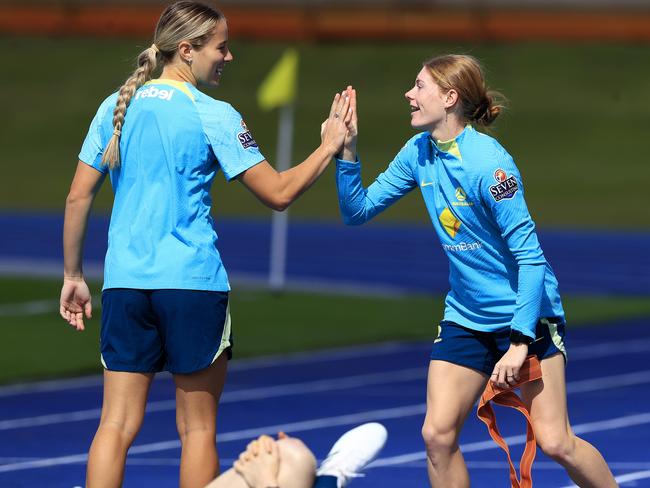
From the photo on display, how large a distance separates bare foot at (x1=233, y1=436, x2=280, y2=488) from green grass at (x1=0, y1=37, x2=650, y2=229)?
27029mm

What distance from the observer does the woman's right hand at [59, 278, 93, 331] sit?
19.1 ft

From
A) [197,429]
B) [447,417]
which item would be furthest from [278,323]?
[197,429]

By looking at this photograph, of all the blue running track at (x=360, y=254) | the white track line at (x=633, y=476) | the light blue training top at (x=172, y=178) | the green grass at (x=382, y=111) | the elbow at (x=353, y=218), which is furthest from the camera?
the green grass at (x=382, y=111)

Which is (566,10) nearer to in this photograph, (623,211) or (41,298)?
(623,211)

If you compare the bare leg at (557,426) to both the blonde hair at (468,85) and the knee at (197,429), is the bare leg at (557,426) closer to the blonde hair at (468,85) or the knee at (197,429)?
the blonde hair at (468,85)

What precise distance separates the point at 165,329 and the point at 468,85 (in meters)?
1.58

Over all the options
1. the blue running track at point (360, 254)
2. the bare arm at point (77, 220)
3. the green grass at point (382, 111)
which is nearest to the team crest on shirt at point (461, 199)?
the bare arm at point (77, 220)

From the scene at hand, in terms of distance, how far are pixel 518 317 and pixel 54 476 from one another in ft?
9.57

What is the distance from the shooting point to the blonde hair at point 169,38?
5.49m

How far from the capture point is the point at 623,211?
32000 millimetres

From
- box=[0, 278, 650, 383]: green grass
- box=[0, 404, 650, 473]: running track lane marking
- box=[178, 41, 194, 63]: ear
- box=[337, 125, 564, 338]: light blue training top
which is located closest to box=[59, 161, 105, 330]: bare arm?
box=[178, 41, 194, 63]: ear

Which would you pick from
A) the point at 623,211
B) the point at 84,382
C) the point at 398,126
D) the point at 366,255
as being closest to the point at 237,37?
the point at 398,126

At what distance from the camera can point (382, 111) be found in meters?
40.5

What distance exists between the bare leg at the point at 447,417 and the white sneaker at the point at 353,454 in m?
0.53
